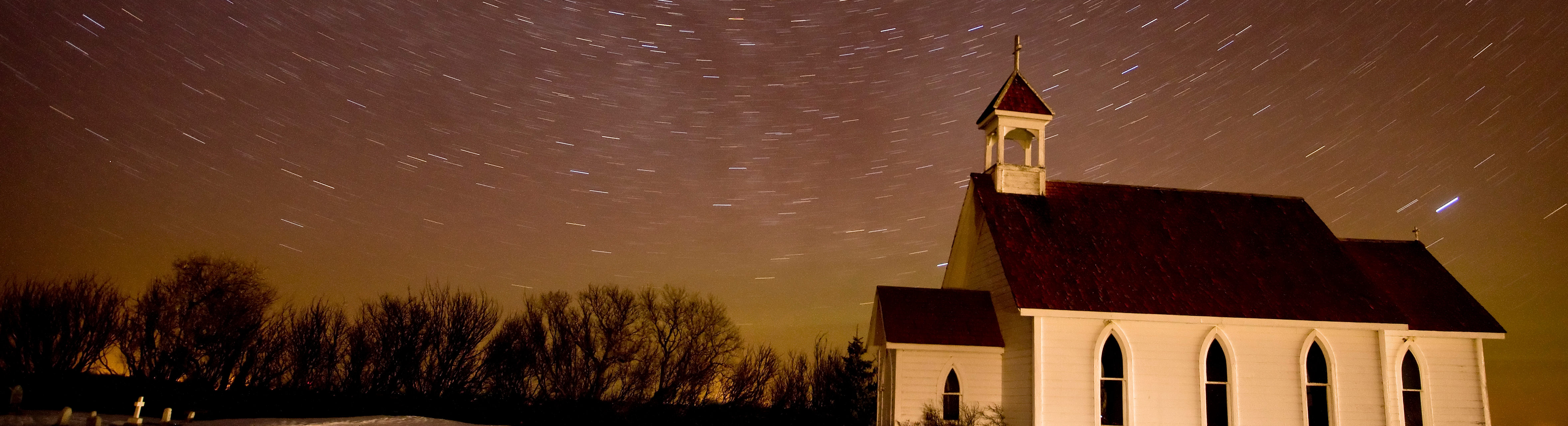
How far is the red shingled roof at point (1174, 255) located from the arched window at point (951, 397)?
2.44 meters

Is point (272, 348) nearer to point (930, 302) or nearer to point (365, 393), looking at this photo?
point (365, 393)

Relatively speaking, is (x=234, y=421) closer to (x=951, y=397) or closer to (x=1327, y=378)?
(x=951, y=397)

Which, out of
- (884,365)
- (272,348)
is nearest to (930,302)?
(884,365)

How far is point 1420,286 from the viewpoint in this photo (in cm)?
2838

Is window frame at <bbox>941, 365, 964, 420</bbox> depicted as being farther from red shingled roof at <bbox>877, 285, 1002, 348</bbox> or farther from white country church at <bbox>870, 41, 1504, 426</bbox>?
red shingled roof at <bbox>877, 285, 1002, 348</bbox>

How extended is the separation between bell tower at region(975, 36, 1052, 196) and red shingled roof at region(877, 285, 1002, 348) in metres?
3.98

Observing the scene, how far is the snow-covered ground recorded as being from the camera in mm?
18766

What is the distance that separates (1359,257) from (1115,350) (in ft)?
34.3

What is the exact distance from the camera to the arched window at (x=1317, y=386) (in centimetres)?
2455

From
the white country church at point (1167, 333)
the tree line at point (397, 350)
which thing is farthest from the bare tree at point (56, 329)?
the white country church at point (1167, 333)

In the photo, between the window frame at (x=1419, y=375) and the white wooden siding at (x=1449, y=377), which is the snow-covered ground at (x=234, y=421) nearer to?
the window frame at (x=1419, y=375)

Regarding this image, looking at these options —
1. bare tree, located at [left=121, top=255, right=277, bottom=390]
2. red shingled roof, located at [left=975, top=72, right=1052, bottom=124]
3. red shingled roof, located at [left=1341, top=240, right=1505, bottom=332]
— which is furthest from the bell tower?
bare tree, located at [left=121, top=255, right=277, bottom=390]

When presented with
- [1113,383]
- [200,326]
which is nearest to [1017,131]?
[1113,383]

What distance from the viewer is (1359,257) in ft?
97.3
